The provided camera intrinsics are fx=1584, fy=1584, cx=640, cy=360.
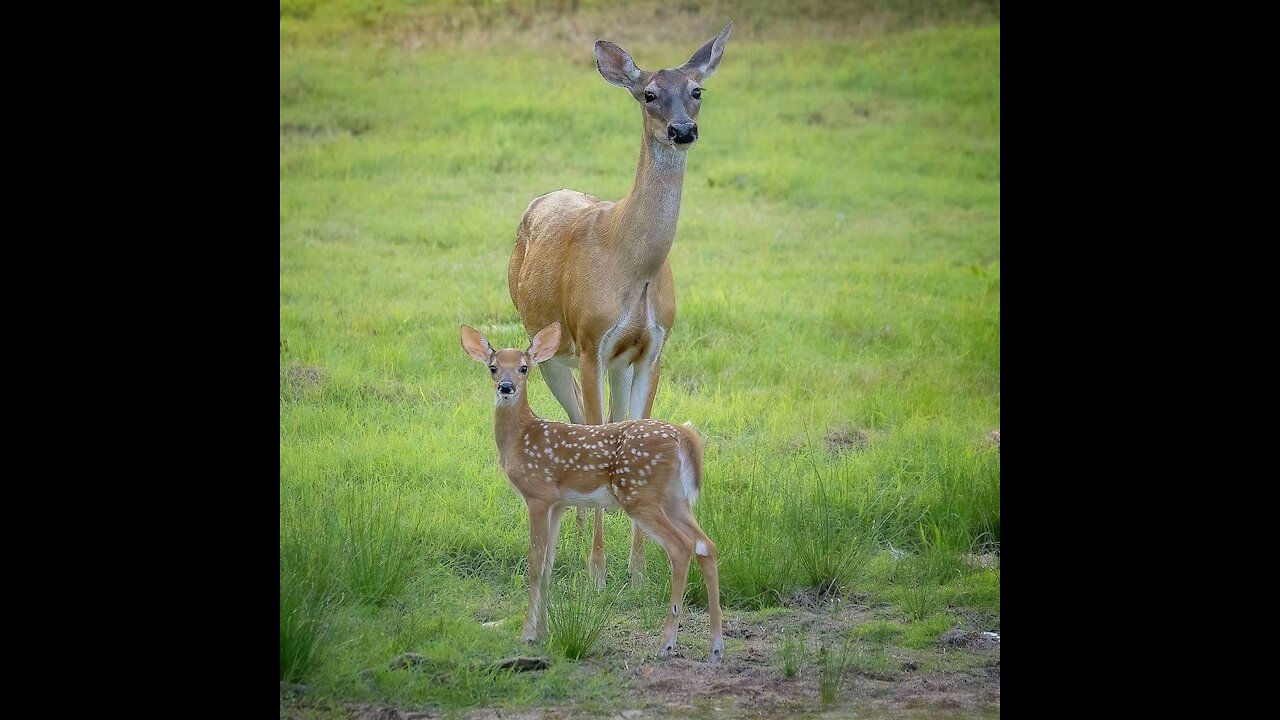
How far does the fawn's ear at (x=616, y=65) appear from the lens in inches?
227

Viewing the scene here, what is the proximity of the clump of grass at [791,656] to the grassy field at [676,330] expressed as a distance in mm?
20

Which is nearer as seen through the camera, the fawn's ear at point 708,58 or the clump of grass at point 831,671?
the clump of grass at point 831,671

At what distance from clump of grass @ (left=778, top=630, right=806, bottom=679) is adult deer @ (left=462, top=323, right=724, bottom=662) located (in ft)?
0.65

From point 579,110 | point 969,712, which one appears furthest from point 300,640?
point 579,110

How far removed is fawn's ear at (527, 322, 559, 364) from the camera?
496cm

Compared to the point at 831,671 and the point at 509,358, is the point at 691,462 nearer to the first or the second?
the point at 509,358

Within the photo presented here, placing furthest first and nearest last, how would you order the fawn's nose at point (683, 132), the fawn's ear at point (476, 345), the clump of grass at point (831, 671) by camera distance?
the fawn's nose at point (683, 132) < the fawn's ear at point (476, 345) < the clump of grass at point (831, 671)

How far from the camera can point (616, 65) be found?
19.2 feet

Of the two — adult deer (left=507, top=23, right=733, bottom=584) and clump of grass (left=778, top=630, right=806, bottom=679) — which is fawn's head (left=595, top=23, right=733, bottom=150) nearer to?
adult deer (left=507, top=23, right=733, bottom=584)

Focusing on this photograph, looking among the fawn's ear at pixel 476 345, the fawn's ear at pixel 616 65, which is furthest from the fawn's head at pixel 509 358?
the fawn's ear at pixel 616 65

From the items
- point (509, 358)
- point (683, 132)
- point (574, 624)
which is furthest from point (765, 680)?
point (683, 132)

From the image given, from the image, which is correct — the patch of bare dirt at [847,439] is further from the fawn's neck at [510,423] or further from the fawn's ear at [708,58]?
the fawn's neck at [510,423]

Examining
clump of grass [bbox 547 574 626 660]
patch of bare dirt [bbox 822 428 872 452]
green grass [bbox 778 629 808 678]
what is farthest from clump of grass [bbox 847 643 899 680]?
patch of bare dirt [bbox 822 428 872 452]

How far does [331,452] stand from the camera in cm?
688
